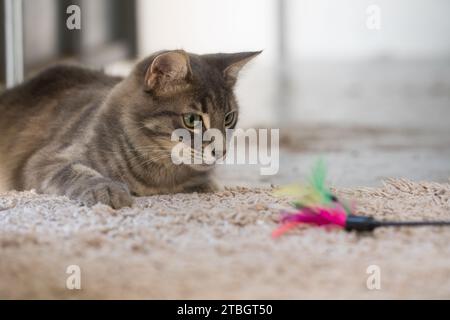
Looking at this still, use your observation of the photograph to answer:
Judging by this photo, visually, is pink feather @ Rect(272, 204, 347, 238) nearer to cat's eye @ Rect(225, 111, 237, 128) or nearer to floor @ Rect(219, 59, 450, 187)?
cat's eye @ Rect(225, 111, 237, 128)

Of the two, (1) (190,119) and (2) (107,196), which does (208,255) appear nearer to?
(2) (107,196)

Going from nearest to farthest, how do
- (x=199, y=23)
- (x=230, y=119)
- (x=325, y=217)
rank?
(x=325, y=217) → (x=230, y=119) → (x=199, y=23)

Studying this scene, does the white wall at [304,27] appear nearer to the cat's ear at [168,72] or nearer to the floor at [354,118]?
the floor at [354,118]

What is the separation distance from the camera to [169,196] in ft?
5.32

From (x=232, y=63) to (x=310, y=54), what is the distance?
327 centimetres

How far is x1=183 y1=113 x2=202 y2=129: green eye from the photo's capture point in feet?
5.08

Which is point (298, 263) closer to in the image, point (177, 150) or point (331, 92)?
point (177, 150)

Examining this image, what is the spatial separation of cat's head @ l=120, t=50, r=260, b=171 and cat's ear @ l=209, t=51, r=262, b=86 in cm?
5

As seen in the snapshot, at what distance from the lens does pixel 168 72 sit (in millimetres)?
1550

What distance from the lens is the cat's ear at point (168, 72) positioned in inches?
59.7

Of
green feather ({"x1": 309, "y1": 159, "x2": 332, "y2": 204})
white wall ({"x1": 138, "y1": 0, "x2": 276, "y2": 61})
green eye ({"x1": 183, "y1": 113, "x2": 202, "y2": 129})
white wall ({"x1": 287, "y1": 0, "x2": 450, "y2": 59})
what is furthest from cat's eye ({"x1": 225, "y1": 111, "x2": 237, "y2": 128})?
white wall ({"x1": 287, "y1": 0, "x2": 450, "y2": 59})

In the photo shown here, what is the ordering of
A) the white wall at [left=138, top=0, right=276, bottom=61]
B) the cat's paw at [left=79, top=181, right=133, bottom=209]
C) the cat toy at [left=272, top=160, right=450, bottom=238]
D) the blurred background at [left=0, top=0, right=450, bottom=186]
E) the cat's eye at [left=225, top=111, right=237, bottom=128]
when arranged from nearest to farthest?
the cat toy at [left=272, top=160, right=450, bottom=238] → the cat's paw at [left=79, top=181, right=133, bottom=209] → the cat's eye at [left=225, top=111, right=237, bottom=128] → the blurred background at [left=0, top=0, right=450, bottom=186] → the white wall at [left=138, top=0, right=276, bottom=61]

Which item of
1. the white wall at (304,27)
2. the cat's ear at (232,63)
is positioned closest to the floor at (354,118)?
the white wall at (304,27)

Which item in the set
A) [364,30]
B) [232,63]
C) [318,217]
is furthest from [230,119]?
[364,30]
